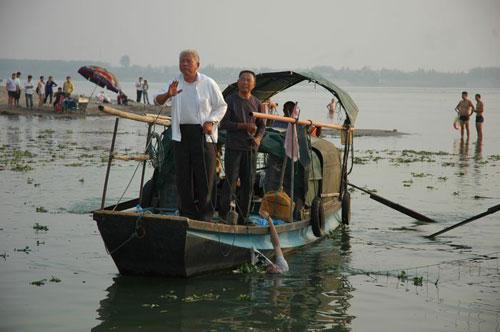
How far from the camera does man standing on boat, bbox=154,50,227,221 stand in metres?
9.30

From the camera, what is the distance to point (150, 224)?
29.6 feet

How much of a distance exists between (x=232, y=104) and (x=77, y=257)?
9.04 ft

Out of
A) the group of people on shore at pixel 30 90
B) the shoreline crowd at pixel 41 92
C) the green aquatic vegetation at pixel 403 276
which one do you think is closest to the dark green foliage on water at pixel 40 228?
the green aquatic vegetation at pixel 403 276

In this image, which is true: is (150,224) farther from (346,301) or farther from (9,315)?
(346,301)

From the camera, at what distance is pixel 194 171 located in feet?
31.6

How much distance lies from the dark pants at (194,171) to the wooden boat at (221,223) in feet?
1.01

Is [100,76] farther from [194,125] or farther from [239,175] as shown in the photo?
[194,125]

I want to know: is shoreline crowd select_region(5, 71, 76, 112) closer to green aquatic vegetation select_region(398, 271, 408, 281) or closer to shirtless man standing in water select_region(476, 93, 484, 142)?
shirtless man standing in water select_region(476, 93, 484, 142)

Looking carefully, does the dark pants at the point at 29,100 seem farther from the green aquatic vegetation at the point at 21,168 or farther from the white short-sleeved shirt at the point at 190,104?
the white short-sleeved shirt at the point at 190,104

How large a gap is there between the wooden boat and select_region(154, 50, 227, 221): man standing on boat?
0.37 metres

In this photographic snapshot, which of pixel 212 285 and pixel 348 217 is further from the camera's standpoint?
pixel 348 217

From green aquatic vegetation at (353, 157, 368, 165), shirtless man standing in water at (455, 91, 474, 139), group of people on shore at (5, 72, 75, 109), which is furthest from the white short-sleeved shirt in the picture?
group of people on shore at (5, 72, 75, 109)

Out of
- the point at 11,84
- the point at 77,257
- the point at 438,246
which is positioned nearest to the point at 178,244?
the point at 77,257

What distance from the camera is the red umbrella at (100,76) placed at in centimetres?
3431
